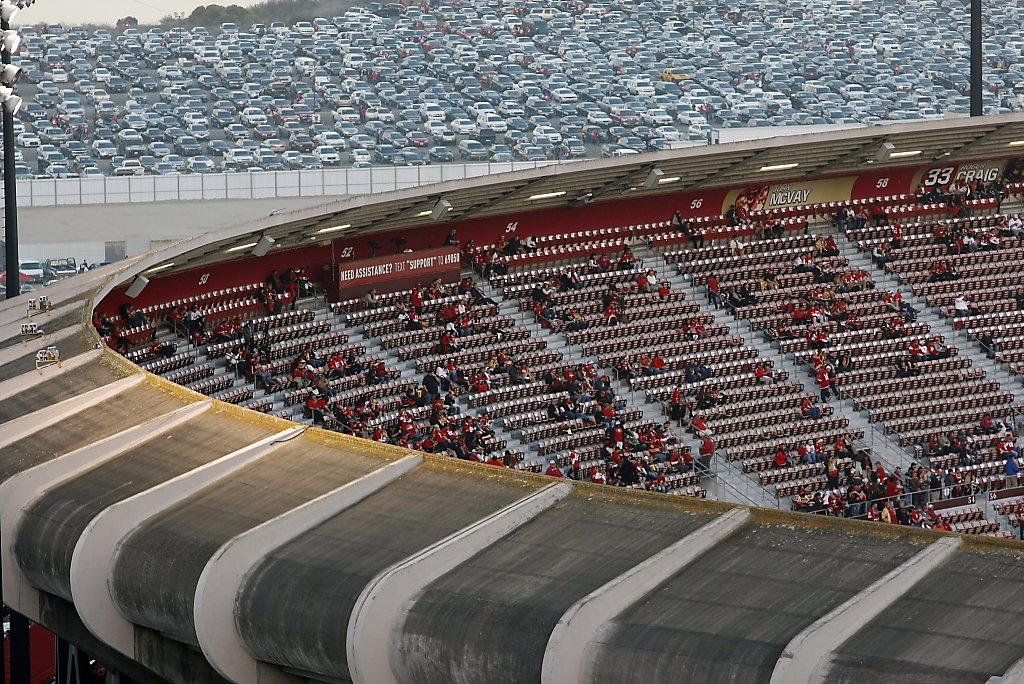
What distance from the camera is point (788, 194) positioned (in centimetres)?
3981

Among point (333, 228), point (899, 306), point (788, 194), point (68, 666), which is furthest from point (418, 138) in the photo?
point (68, 666)

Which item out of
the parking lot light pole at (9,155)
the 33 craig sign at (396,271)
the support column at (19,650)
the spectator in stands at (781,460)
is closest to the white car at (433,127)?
the 33 craig sign at (396,271)

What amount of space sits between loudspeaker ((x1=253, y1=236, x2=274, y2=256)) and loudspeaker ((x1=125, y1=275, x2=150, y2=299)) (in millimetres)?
2506

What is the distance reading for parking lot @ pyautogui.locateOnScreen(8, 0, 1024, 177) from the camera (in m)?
98.1

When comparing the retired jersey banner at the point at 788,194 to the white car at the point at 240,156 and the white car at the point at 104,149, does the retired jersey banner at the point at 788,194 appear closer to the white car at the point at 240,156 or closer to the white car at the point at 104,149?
the white car at the point at 240,156

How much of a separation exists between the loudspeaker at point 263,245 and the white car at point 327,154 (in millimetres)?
62111

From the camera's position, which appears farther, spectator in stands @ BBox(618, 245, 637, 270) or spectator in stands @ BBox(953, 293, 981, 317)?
spectator in stands @ BBox(618, 245, 637, 270)

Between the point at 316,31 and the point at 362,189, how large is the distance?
195 ft

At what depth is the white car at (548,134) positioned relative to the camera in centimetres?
10131

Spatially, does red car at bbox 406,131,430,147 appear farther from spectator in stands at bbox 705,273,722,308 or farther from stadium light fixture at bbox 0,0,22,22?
stadium light fixture at bbox 0,0,22,22

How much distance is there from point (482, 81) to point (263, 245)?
88928 millimetres

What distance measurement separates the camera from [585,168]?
3503cm

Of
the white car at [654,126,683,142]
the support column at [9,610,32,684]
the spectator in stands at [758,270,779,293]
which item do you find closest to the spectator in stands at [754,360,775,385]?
the spectator in stands at [758,270,779,293]

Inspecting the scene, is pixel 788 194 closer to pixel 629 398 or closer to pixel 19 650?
pixel 629 398
